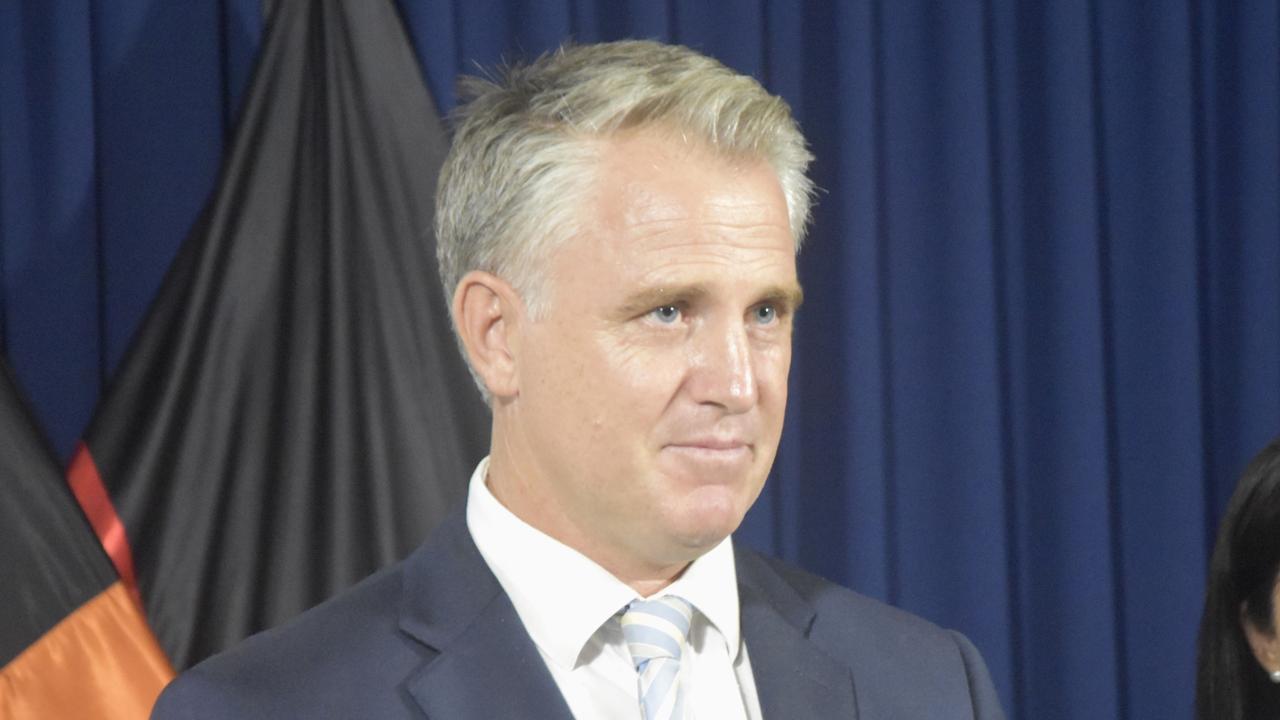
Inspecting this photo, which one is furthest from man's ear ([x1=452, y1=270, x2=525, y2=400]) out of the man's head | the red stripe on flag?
the red stripe on flag

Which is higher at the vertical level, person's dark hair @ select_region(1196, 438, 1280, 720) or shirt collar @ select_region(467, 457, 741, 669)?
shirt collar @ select_region(467, 457, 741, 669)

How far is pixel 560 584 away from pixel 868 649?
0.36 meters

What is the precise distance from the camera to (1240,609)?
2133mm

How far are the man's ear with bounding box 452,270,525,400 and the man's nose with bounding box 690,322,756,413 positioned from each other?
19cm

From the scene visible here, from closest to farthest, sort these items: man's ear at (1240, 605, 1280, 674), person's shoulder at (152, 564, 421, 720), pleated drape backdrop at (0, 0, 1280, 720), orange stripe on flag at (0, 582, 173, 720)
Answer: person's shoulder at (152, 564, 421, 720), orange stripe on flag at (0, 582, 173, 720), man's ear at (1240, 605, 1280, 674), pleated drape backdrop at (0, 0, 1280, 720)

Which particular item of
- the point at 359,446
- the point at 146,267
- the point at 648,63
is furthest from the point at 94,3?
the point at 648,63

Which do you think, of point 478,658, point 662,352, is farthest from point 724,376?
point 478,658

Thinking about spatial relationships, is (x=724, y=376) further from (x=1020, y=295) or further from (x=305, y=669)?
(x=1020, y=295)

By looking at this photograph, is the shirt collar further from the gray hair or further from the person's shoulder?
the gray hair

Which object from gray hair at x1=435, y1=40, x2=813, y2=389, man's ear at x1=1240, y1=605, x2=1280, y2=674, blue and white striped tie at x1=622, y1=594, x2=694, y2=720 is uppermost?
gray hair at x1=435, y1=40, x2=813, y2=389

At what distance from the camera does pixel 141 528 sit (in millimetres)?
2141

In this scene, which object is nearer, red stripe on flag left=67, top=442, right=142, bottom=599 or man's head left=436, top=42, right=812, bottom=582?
man's head left=436, top=42, right=812, bottom=582

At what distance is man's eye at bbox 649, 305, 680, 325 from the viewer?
4.42ft

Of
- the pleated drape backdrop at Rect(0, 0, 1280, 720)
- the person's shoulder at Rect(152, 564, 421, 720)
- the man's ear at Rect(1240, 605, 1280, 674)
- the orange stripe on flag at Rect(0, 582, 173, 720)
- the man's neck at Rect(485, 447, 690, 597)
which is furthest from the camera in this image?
the pleated drape backdrop at Rect(0, 0, 1280, 720)
